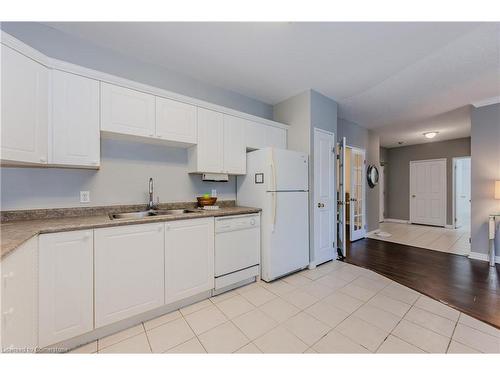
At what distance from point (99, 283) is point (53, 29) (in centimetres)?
233

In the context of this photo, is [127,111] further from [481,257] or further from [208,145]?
[481,257]

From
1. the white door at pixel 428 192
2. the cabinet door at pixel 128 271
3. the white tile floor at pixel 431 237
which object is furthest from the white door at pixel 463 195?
the cabinet door at pixel 128 271

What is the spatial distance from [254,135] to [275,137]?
0.40 metres

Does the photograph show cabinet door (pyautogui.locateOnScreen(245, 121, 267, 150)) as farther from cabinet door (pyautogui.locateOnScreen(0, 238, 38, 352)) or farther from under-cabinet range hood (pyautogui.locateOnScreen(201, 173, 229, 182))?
cabinet door (pyautogui.locateOnScreen(0, 238, 38, 352))

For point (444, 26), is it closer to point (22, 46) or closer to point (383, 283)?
point (383, 283)

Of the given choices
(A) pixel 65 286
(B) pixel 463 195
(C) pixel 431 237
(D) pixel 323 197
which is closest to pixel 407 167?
(B) pixel 463 195

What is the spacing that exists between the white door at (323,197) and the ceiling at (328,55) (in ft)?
2.54

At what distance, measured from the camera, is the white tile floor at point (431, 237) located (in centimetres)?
400

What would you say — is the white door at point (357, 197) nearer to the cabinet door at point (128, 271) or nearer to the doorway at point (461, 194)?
the doorway at point (461, 194)
